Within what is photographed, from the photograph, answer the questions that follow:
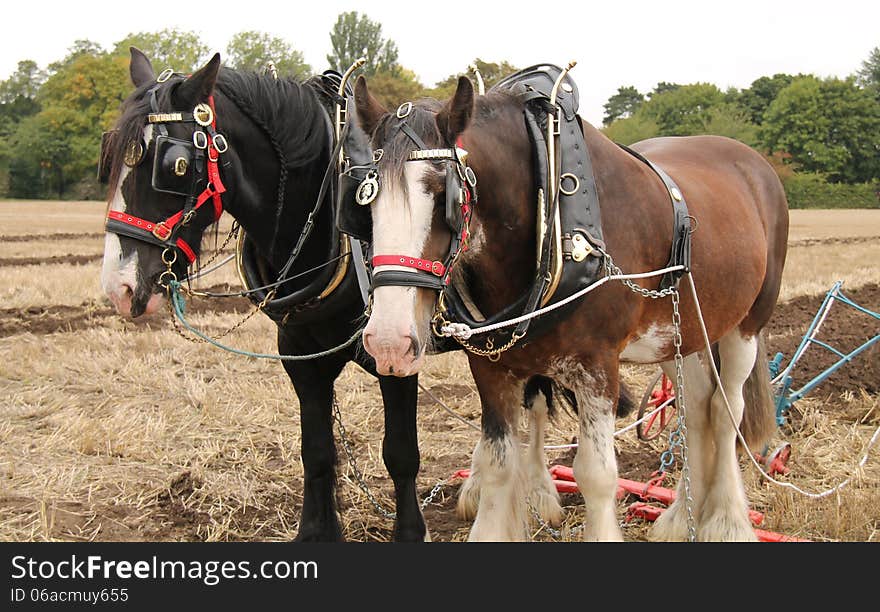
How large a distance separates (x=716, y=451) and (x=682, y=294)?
1.17m

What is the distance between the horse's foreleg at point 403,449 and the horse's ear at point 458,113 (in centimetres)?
128

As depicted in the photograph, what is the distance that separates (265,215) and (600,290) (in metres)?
1.38

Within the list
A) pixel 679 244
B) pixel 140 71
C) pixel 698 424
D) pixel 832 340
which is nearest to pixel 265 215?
pixel 140 71

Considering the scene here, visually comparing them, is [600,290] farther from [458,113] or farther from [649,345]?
[458,113]

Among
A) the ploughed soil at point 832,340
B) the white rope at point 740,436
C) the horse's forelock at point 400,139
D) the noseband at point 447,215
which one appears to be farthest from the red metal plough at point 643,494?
the ploughed soil at point 832,340

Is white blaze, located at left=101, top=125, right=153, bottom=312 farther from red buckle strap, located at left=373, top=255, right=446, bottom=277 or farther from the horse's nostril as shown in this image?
the horse's nostril

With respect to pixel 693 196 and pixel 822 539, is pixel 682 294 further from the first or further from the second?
pixel 822 539

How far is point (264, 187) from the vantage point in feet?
10.4

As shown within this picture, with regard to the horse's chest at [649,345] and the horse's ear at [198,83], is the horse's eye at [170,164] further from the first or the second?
the horse's chest at [649,345]

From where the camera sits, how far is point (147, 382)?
6215 millimetres

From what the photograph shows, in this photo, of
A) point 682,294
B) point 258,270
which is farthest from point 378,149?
point 682,294

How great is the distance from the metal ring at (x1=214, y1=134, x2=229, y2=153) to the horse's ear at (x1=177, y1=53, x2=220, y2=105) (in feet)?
0.49

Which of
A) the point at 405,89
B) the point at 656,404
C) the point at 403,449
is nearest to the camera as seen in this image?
the point at 403,449

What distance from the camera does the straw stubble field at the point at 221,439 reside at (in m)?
3.96
